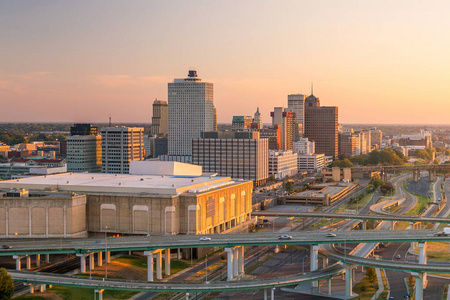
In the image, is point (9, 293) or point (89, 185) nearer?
point (9, 293)

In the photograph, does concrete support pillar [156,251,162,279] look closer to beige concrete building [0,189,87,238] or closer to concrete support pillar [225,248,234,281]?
concrete support pillar [225,248,234,281]

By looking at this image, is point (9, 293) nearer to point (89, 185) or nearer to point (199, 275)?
point (199, 275)

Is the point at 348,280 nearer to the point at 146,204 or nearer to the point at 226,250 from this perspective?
the point at 226,250

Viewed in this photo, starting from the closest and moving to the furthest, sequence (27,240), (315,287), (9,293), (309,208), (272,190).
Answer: (9,293)
(315,287)
(27,240)
(309,208)
(272,190)

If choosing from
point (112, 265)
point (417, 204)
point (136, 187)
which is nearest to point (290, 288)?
point (112, 265)

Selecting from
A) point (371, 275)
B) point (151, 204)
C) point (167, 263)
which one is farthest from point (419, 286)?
point (151, 204)

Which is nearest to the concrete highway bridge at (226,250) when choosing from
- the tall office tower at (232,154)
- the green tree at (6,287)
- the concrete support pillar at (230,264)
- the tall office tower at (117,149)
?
the concrete support pillar at (230,264)

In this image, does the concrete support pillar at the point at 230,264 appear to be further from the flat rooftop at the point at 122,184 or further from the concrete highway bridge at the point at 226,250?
the flat rooftop at the point at 122,184
